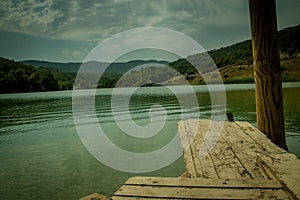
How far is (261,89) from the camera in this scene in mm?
5004

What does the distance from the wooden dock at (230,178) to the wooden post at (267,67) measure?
1.67ft

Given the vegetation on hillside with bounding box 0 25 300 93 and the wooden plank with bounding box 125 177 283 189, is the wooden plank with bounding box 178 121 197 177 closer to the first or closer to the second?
the wooden plank with bounding box 125 177 283 189

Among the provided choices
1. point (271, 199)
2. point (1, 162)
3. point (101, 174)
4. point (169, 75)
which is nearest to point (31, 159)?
point (1, 162)

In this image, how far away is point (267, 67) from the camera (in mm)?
4879

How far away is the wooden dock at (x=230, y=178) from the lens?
2.39m

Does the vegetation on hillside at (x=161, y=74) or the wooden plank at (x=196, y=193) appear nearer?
the wooden plank at (x=196, y=193)

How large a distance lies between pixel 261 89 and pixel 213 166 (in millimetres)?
2353

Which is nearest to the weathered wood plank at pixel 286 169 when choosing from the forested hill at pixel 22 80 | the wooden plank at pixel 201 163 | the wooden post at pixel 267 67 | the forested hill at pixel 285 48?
the wooden plank at pixel 201 163

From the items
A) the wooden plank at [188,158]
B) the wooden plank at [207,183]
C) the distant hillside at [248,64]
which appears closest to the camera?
the wooden plank at [207,183]

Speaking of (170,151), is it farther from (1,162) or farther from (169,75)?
(169,75)

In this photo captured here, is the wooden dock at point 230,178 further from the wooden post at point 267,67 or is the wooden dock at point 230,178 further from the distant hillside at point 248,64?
the distant hillside at point 248,64

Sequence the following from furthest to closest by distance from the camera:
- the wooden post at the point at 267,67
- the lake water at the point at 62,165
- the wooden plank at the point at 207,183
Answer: the lake water at the point at 62,165
the wooden post at the point at 267,67
the wooden plank at the point at 207,183

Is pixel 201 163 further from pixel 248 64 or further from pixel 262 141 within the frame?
pixel 248 64

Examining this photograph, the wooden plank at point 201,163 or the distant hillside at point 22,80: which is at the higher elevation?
the distant hillside at point 22,80
